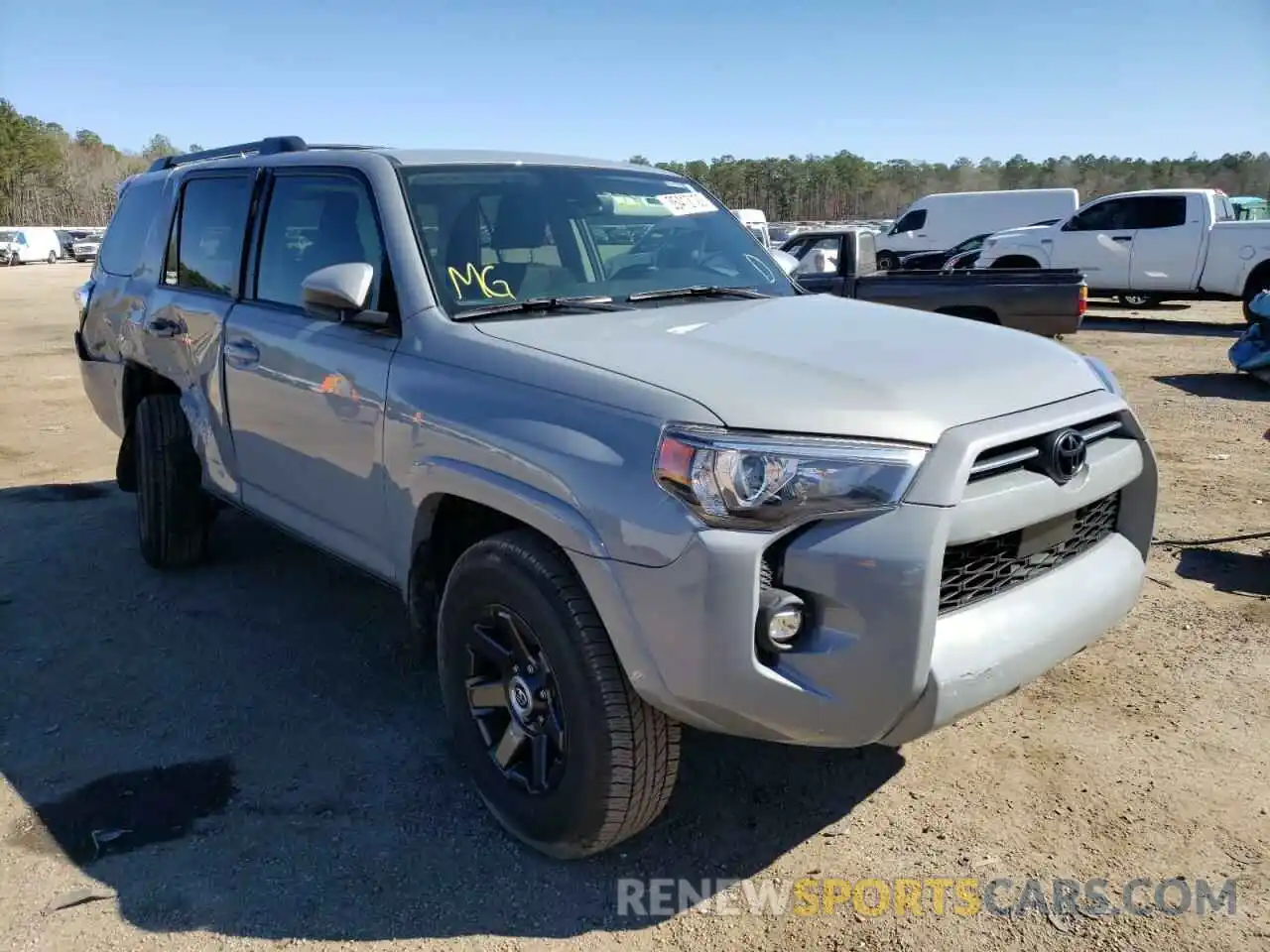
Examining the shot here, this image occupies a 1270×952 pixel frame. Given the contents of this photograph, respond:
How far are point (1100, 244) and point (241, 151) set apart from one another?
16.3 metres

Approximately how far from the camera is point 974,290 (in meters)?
11.0

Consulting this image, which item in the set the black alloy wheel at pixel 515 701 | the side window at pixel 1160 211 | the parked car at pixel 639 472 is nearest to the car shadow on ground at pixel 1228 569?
the parked car at pixel 639 472

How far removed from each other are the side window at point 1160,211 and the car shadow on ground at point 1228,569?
13933 millimetres

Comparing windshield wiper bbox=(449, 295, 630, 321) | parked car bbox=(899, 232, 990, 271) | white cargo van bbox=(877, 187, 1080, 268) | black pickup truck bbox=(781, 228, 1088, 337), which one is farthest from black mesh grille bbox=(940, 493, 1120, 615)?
white cargo van bbox=(877, 187, 1080, 268)

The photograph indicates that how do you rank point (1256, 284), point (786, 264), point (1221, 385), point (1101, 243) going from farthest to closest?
point (1101, 243), point (1256, 284), point (1221, 385), point (786, 264)

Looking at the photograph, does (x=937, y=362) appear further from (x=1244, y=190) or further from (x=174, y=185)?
(x=1244, y=190)

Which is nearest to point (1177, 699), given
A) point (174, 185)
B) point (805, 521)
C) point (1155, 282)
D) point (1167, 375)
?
point (805, 521)

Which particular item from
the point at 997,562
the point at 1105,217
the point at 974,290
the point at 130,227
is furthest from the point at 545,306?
the point at 1105,217

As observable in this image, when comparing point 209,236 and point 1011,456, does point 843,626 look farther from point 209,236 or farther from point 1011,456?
point 209,236

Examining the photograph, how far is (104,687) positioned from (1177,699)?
404cm

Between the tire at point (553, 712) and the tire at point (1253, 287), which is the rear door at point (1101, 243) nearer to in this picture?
the tire at point (1253, 287)

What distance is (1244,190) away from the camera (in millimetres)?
71062

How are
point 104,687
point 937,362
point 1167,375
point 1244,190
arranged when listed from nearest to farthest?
point 937,362
point 104,687
point 1167,375
point 1244,190

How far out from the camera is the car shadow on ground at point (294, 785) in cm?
268
